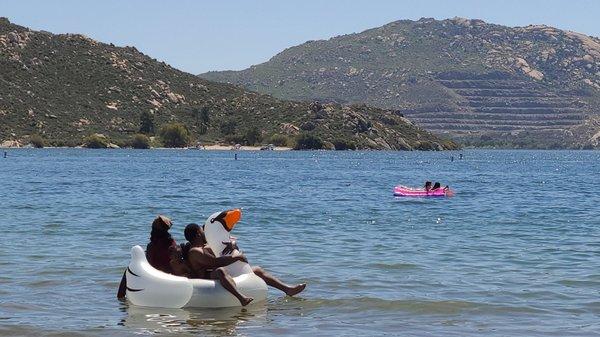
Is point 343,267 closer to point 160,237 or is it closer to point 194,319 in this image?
point 160,237

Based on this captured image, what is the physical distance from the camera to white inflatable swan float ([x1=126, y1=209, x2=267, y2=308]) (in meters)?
17.1

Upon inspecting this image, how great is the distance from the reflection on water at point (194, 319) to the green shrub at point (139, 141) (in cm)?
17321

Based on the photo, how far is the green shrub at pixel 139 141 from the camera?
619 feet

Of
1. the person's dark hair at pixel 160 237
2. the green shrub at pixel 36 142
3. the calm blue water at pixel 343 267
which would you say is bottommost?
the green shrub at pixel 36 142

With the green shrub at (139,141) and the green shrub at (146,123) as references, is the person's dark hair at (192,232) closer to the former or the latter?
the green shrub at (139,141)

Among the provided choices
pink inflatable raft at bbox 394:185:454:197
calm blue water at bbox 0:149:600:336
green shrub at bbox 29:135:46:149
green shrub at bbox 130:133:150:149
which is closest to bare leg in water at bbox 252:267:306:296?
calm blue water at bbox 0:149:600:336

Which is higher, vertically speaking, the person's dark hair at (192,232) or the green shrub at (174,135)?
the person's dark hair at (192,232)

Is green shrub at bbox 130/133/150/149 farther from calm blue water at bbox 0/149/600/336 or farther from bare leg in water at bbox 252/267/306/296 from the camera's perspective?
bare leg in water at bbox 252/267/306/296

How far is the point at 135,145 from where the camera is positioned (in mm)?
190875

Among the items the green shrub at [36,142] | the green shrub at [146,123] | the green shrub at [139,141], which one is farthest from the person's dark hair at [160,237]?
the green shrub at [146,123]

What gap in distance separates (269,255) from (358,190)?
38368mm

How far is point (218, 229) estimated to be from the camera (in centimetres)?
1719

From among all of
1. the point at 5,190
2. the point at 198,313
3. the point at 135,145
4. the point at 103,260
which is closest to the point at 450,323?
the point at 198,313

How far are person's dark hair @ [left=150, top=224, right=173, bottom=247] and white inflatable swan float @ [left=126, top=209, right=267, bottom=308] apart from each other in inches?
13.0
